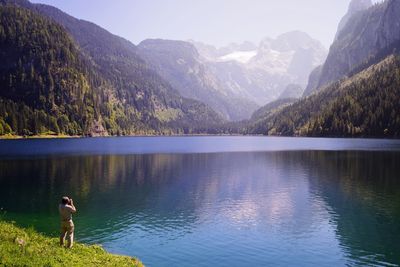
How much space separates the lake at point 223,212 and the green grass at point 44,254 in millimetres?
6250

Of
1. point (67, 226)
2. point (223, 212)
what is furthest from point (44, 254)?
point (223, 212)

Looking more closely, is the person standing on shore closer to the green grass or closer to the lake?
the green grass

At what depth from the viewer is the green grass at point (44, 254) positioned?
28.9m

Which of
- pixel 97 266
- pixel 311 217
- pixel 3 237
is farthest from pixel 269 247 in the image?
pixel 3 237

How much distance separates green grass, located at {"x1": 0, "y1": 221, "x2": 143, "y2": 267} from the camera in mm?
28875

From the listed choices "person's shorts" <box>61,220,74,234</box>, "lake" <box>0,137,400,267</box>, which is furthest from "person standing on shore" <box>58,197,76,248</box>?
"lake" <box>0,137,400,267</box>

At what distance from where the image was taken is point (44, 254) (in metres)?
31.0

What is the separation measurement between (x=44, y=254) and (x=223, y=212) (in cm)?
3577

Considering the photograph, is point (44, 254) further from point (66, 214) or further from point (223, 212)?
point (223, 212)

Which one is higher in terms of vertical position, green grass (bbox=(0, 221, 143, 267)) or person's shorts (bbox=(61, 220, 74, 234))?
person's shorts (bbox=(61, 220, 74, 234))

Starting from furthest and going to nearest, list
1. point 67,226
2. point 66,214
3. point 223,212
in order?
1. point 223,212
2. point 67,226
3. point 66,214

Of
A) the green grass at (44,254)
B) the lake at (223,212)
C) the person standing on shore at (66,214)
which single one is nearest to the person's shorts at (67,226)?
the person standing on shore at (66,214)

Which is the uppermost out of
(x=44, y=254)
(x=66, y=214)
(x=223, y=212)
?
(x=66, y=214)

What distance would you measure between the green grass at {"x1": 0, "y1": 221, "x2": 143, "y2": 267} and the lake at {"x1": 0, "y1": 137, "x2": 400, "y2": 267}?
20.5 ft
